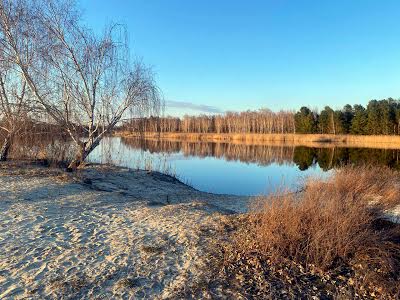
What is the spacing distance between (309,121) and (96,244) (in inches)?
2936

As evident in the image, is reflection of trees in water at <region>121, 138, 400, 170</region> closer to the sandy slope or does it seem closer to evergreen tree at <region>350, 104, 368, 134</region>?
the sandy slope

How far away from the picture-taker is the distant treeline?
210 feet

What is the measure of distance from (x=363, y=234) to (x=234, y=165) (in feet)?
80.4

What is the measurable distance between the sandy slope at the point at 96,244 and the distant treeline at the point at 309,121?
30.6 meters

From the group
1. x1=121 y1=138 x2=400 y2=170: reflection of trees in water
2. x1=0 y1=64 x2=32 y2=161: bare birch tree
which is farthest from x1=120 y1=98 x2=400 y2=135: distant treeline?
x1=0 y1=64 x2=32 y2=161: bare birch tree

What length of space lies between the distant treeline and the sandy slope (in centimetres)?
3055

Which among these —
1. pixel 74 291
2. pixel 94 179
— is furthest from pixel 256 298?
pixel 94 179

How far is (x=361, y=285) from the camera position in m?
5.33

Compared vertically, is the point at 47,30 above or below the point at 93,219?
above

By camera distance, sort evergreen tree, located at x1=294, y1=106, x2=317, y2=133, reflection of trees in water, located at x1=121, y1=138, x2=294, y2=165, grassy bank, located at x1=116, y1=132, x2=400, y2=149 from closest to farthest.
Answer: reflection of trees in water, located at x1=121, y1=138, x2=294, y2=165 < grassy bank, located at x1=116, y1=132, x2=400, y2=149 < evergreen tree, located at x1=294, y1=106, x2=317, y2=133

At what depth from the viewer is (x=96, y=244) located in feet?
21.3

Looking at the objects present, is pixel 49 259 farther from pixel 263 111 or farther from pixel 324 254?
pixel 263 111

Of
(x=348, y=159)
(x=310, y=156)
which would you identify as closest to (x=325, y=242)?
(x=348, y=159)

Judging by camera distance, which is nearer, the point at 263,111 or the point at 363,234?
the point at 363,234
